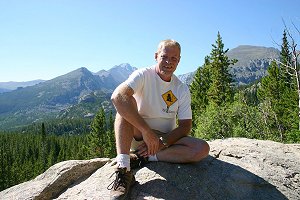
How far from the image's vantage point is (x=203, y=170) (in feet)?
19.6

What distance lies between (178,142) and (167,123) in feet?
1.31

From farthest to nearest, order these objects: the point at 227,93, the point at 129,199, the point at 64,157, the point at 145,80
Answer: the point at 64,157 < the point at 227,93 < the point at 145,80 < the point at 129,199

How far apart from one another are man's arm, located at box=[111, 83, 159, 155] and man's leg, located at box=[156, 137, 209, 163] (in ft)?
1.75

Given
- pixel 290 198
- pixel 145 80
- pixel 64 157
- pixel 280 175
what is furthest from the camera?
pixel 64 157

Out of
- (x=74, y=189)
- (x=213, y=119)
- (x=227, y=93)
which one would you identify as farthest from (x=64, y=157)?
(x=74, y=189)

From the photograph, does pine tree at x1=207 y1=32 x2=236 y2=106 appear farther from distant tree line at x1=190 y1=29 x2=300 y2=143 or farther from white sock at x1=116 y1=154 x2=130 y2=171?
white sock at x1=116 y1=154 x2=130 y2=171

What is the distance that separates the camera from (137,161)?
571 cm

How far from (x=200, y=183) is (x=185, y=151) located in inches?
23.7

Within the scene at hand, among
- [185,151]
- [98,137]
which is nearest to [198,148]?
[185,151]

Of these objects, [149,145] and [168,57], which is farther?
[168,57]

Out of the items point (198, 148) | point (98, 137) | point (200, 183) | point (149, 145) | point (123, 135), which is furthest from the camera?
point (98, 137)

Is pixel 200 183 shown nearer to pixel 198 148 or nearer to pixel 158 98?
pixel 198 148

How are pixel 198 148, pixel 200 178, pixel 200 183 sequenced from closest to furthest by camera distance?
pixel 198 148
pixel 200 183
pixel 200 178

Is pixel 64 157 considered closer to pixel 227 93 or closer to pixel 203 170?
pixel 227 93
